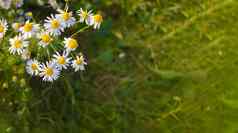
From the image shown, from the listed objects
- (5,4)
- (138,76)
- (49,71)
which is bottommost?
(138,76)

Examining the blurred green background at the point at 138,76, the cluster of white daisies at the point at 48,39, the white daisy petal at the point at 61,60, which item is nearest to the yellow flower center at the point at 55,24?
the cluster of white daisies at the point at 48,39

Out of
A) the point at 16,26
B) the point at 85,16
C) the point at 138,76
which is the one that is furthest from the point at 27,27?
the point at 138,76

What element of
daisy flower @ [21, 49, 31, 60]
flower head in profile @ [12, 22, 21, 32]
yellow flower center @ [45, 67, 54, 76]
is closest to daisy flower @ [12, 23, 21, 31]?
flower head in profile @ [12, 22, 21, 32]

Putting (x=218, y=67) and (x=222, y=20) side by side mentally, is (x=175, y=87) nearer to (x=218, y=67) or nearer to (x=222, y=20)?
(x=218, y=67)

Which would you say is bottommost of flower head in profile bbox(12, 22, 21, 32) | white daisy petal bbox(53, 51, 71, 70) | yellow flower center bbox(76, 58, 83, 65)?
yellow flower center bbox(76, 58, 83, 65)

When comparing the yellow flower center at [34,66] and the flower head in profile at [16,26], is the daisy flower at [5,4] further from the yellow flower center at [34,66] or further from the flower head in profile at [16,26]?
the yellow flower center at [34,66]

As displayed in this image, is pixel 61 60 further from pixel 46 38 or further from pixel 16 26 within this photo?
pixel 16 26

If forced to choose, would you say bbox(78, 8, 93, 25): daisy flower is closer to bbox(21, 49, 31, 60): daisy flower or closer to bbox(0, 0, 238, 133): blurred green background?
bbox(21, 49, 31, 60): daisy flower

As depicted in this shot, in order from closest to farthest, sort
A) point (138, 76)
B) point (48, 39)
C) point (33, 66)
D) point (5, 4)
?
point (48, 39) → point (33, 66) → point (5, 4) → point (138, 76)

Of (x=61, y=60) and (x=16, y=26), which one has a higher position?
(x=16, y=26)
